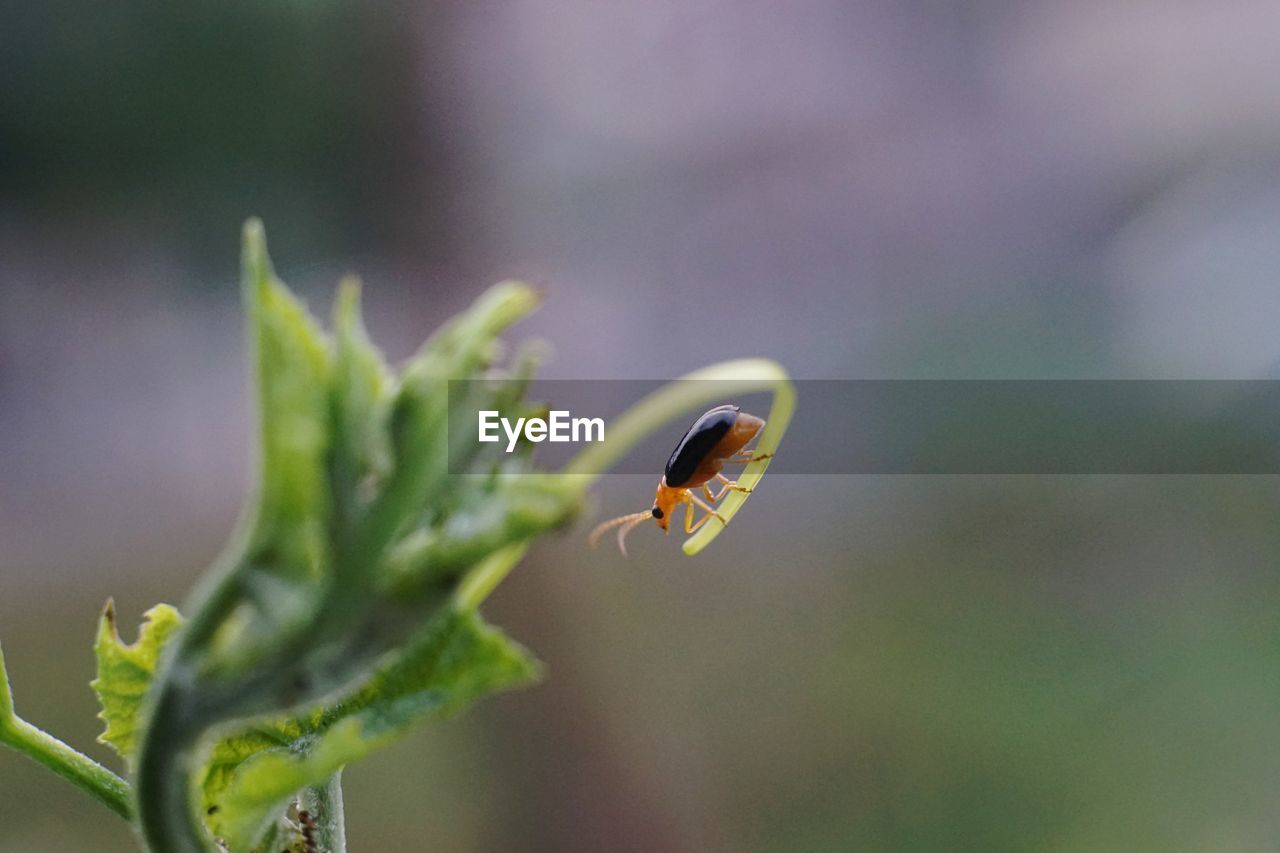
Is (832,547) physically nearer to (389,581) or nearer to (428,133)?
(428,133)

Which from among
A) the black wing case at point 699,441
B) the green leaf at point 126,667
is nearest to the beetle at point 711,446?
the black wing case at point 699,441

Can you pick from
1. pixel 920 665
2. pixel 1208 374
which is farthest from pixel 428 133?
pixel 1208 374

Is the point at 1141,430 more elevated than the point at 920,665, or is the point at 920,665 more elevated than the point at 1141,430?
the point at 1141,430

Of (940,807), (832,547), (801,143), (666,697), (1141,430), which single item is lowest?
(940,807)

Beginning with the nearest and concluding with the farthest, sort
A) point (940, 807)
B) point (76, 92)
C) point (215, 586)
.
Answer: point (215, 586) → point (940, 807) → point (76, 92)

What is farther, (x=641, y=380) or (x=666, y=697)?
(x=641, y=380)

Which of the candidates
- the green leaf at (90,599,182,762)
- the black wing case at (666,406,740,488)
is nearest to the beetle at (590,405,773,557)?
the black wing case at (666,406,740,488)

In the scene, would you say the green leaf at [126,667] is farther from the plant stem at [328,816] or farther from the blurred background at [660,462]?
the blurred background at [660,462]

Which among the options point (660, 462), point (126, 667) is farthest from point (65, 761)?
point (660, 462)
